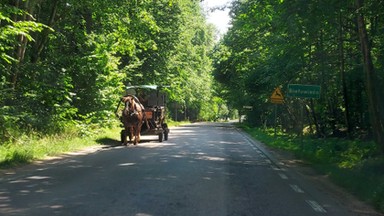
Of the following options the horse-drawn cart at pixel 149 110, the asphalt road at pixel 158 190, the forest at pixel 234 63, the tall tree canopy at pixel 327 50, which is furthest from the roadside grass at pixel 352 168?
the horse-drawn cart at pixel 149 110

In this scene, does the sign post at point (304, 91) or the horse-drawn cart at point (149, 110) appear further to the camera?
the horse-drawn cart at point (149, 110)

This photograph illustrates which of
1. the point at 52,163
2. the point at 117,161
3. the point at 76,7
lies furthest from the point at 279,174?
the point at 76,7

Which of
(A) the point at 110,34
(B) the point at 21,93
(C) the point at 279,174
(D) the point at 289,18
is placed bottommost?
(C) the point at 279,174

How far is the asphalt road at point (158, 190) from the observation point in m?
7.58

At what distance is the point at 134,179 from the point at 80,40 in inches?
572

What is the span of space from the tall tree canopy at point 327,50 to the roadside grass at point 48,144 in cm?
835

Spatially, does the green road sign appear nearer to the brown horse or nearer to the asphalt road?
the asphalt road

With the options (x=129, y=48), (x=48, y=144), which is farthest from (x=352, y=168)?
(x=129, y=48)

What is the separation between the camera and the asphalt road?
758 centimetres

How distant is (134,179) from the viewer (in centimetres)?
1072

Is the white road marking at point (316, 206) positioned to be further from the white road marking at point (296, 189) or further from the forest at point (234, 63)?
the forest at point (234, 63)

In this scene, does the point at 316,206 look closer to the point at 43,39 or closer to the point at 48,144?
the point at 48,144

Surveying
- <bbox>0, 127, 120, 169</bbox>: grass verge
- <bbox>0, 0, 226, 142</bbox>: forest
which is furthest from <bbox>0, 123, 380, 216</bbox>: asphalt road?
<bbox>0, 0, 226, 142</bbox>: forest

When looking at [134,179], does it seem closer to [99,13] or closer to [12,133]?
[12,133]
